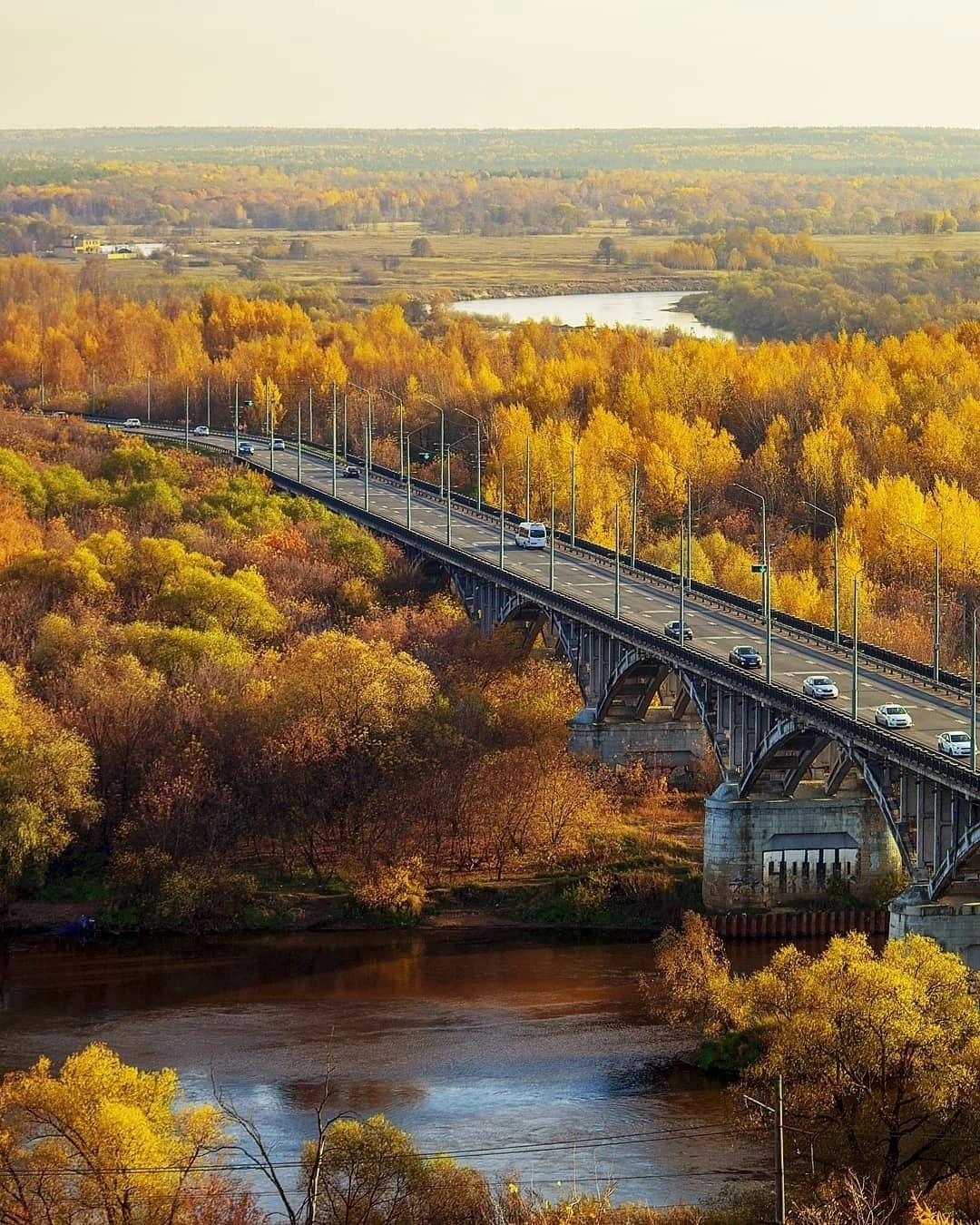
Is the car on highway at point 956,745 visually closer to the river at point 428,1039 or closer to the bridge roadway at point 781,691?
the bridge roadway at point 781,691

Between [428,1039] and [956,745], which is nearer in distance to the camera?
[428,1039]

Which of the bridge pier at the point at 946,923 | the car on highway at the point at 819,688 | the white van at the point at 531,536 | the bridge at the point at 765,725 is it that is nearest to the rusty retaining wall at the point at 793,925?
the bridge at the point at 765,725

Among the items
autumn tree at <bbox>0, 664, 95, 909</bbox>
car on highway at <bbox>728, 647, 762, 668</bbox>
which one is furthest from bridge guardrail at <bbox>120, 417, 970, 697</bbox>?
autumn tree at <bbox>0, 664, 95, 909</bbox>

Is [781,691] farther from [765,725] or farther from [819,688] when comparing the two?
[765,725]

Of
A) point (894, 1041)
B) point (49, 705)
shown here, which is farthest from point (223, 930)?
point (894, 1041)

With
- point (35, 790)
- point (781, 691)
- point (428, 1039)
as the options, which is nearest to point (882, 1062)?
point (428, 1039)

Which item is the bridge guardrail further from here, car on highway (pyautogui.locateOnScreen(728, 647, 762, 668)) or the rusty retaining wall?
the rusty retaining wall
